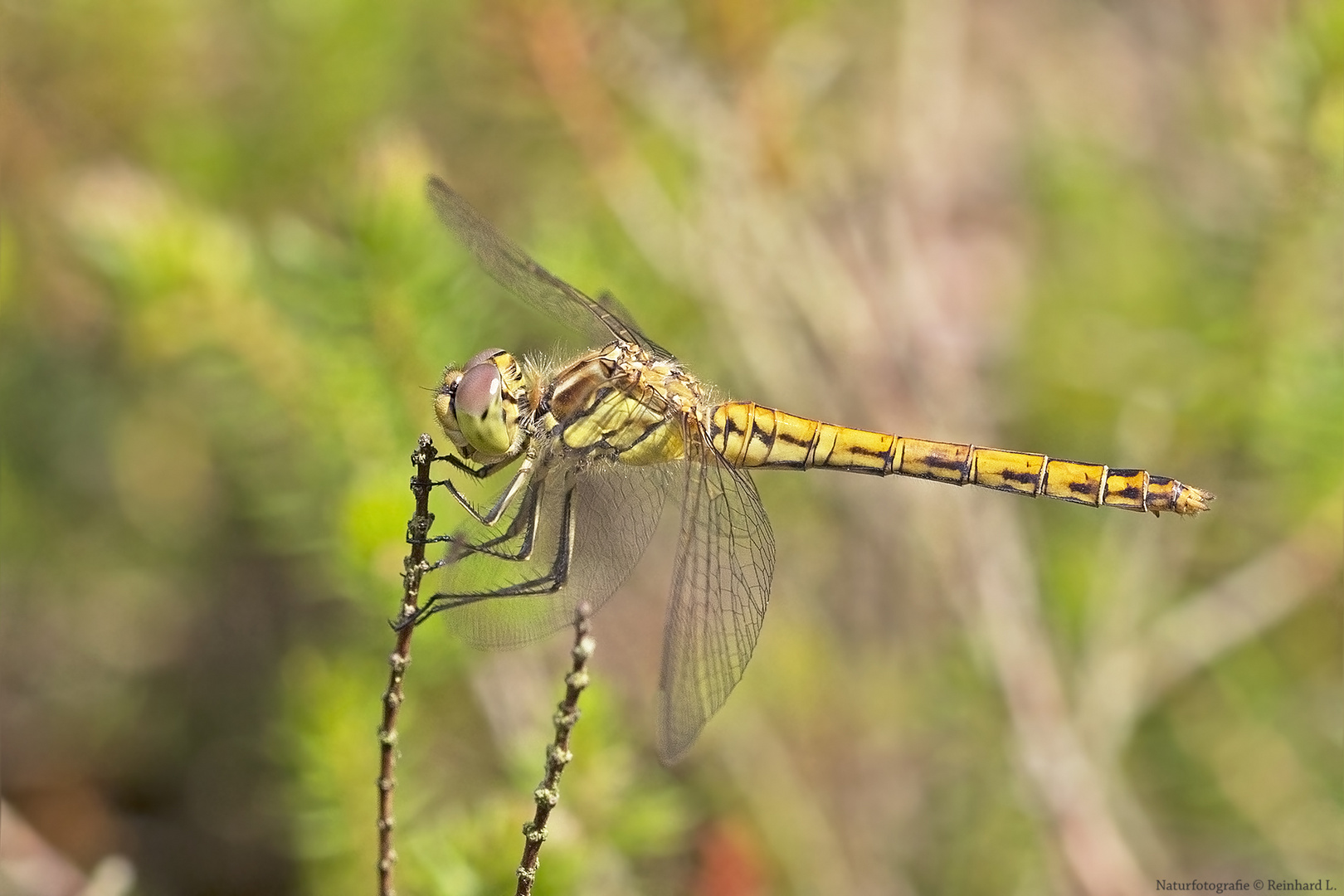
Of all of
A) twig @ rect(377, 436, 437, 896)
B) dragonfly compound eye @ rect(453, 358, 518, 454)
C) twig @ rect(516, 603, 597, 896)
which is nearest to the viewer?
twig @ rect(516, 603, 597, 896)

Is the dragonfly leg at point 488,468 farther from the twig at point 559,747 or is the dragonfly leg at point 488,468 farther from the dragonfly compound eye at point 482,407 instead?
the twig at point 559,747

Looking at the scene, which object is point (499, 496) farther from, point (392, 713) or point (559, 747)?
point (559, 747)

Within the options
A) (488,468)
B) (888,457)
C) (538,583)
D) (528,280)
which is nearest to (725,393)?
(888,457)

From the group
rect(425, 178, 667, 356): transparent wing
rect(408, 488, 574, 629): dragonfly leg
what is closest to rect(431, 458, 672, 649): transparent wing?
rect(408, 488, 574, 629): dragonfly leg

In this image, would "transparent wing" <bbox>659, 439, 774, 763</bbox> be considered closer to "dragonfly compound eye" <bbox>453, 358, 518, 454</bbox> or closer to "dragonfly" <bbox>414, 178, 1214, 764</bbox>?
"dragonfly" <bbox>414, 178, 1214, 764</bbox>

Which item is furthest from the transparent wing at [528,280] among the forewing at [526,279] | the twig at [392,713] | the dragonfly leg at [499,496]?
the twig at [392,713]

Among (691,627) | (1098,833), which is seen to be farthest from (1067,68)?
(691,627)

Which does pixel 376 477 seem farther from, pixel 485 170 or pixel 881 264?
pixel 881 264

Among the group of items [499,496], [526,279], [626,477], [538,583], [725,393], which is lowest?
[538,583]
